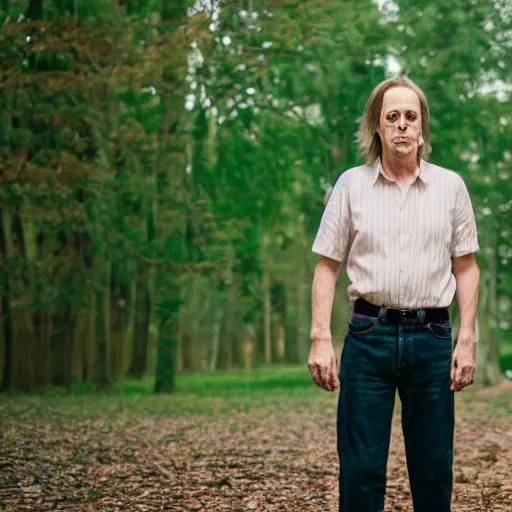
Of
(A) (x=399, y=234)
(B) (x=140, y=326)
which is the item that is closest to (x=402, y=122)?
(A) (x=399, y=234)

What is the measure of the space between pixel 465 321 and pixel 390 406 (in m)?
0.45

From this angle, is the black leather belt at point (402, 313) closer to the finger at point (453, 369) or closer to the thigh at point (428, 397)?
the thigh at point (428, 397)

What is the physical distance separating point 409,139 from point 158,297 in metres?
19.2

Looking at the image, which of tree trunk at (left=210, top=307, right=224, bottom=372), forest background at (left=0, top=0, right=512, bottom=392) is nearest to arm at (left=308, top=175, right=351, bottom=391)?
forest background at (left=0, top=0, right=512, bottom=392)

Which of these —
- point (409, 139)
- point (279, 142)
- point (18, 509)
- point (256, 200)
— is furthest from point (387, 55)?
point (409, 139)

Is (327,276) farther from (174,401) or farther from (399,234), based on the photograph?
(174,401)

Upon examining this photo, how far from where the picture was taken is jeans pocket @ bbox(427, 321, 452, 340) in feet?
12.1

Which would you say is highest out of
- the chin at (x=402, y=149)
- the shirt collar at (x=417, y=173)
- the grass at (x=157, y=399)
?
the chin at (x=402, y=149)

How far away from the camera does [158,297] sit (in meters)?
22.7

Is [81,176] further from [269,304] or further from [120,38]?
[269,304]

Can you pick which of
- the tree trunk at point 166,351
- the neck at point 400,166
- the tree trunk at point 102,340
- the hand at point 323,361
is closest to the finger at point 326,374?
the hand at point 323,361

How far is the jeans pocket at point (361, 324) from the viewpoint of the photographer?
370cm

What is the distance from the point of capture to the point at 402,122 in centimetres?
379

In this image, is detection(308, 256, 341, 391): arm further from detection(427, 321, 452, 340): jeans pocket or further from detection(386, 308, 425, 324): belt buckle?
detection(427, 321, 452, 340): jeans pocket
